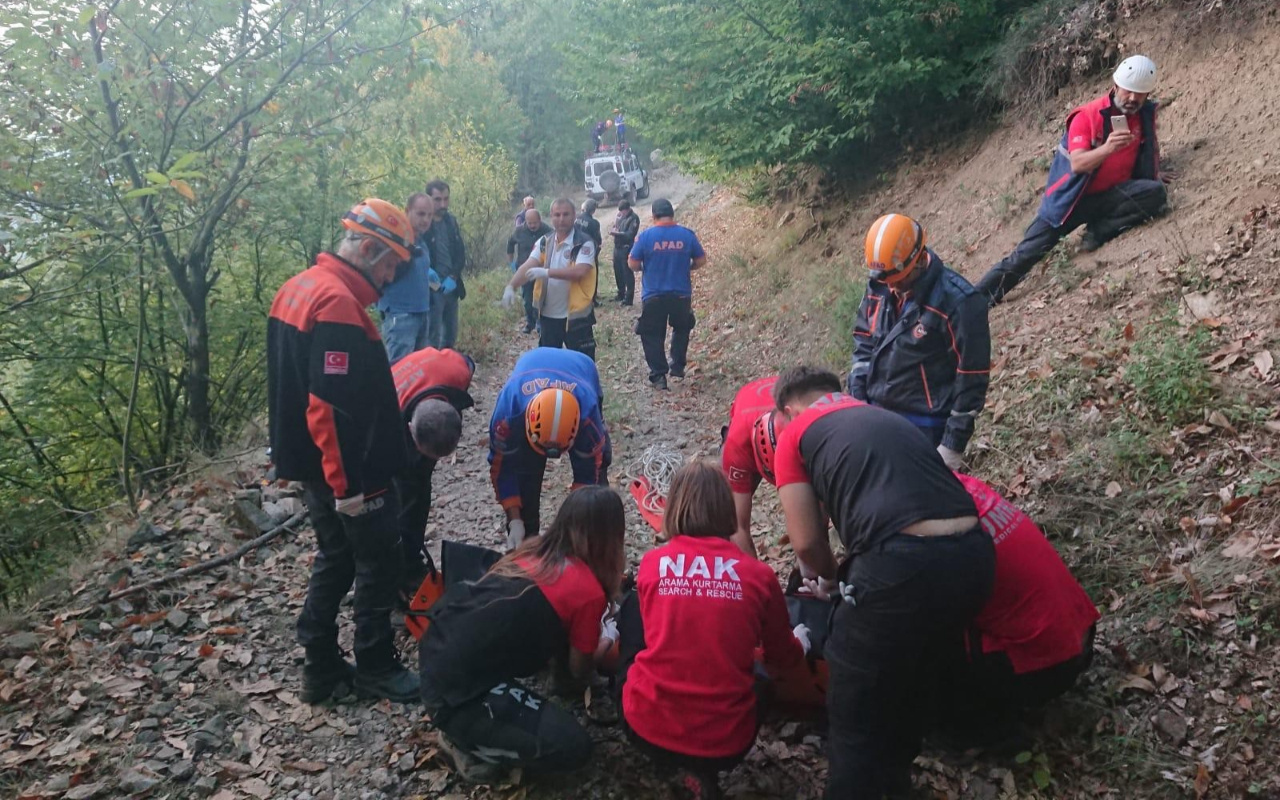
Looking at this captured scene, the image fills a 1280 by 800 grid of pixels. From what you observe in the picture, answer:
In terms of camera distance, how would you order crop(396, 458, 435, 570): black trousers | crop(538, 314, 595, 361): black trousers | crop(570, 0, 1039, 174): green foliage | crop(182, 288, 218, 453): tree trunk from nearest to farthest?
1. crop(396, 458, 435, 570): black trousers
2. crop(182, 288, 218, 453): tree trunk
3. crop(538, 314, 595, 361): black trousers
4. crop(570, 0, 1039, 174): green foliage

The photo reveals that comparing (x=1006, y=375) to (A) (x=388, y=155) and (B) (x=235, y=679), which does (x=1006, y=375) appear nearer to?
(B) (x=235, y=679)

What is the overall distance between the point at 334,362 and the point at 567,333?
4.18 m

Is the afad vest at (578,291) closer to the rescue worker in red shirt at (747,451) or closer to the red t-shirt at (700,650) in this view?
the rescue worker in red shirt at (747,451)

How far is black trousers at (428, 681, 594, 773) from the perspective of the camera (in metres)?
3.14

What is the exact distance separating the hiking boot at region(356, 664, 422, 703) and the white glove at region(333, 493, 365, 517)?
877 mm

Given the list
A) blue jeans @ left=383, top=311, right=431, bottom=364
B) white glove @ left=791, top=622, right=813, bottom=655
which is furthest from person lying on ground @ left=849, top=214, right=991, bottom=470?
blue jeans @ left=383, top=311, right=431, bottom=364

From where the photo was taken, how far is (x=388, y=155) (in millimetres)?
9719

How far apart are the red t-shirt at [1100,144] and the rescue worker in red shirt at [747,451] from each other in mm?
3532

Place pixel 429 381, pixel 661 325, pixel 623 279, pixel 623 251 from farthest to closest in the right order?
pixel 623 251 → pixel 623 279 → pixel 661 325 → pixel 429 381

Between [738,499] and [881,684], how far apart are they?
1530 millimetres

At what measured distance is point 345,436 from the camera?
11.4 feet

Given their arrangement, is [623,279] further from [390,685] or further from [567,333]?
[390,685]

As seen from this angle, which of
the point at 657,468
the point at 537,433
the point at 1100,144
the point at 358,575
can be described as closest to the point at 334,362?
the point at 358,575

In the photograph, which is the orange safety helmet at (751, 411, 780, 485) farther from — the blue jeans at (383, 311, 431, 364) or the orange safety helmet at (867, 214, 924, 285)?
the blue jeans at (383, 311, 431, 364)
